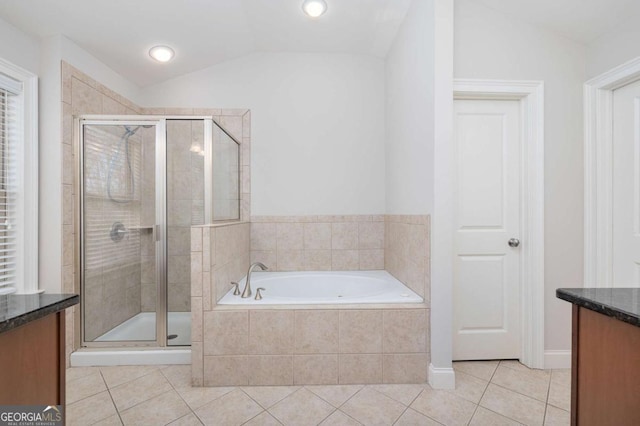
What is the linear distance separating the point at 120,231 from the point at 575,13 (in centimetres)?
344

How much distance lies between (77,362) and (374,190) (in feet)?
8.79

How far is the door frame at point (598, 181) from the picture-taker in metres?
1.92

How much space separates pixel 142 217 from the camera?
2271mm

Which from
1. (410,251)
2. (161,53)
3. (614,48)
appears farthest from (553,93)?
(161,53)

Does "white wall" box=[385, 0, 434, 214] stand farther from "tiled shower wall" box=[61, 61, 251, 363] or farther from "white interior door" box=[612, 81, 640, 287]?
"tiled shower wall" box=[61, 61, 251, 363]

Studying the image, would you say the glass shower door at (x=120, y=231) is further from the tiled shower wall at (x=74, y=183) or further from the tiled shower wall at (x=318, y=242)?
the tiled shower wall at (x=318, y=242)

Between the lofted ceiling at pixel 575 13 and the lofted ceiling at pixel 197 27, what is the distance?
0.75 m

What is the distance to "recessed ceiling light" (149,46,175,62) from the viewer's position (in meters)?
2.40

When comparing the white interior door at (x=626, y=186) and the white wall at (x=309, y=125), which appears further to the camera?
the white wall at (x=309, y=125)

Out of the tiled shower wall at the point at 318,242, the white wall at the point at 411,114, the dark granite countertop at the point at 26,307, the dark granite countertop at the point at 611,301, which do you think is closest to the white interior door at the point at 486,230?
the white wall at the point at 411,114

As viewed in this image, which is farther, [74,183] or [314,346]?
[74,183]

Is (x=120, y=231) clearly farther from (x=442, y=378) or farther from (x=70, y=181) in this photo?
(x=442, y=378)

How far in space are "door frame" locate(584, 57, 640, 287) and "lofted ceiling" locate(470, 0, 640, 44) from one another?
0.97ft

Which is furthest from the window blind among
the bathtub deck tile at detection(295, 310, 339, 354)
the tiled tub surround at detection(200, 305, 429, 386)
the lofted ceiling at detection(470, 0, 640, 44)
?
the lofted ceiling at detection(470, 0, 640, 44)
